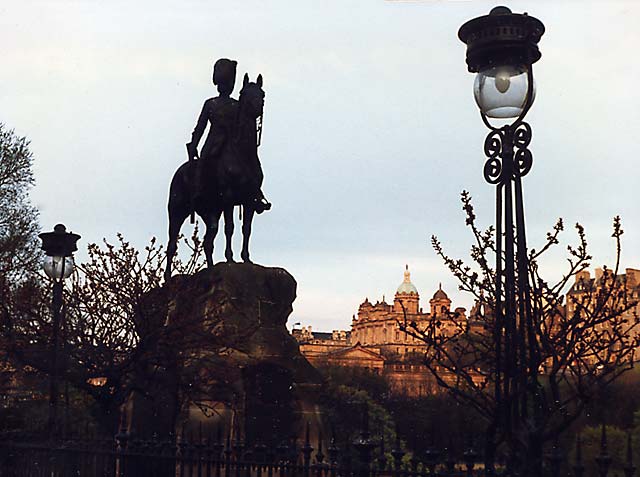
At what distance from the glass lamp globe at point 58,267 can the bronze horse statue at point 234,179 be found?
285 cm

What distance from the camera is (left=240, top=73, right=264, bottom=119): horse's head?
1424 cm

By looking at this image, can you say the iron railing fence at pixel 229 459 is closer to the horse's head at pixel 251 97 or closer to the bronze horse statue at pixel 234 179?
the bronze horse statue at pixel 234 179

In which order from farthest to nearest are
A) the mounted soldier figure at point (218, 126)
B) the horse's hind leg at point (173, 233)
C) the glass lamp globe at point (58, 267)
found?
1. the glass lamp globe at point (58, 267)
2. the horse's hind leg at point (173, 233)
3. the mounted soldier figure at point (218, 126)

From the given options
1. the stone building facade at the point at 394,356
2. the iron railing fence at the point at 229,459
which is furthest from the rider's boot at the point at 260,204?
the stone building facade at the point at 394,356

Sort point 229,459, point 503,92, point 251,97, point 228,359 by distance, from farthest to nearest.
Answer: point 251,97 < point 228,359 < point 229,459 < point 503,92

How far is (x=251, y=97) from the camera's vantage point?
46.8ft

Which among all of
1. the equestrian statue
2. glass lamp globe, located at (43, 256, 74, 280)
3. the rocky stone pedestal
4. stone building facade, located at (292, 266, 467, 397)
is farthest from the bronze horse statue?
stone building facade, located at (292, 266, 467, 397)

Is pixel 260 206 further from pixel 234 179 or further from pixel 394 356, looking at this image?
pixel 394 356

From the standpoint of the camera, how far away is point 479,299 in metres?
7.55

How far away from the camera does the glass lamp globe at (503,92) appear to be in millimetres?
6602

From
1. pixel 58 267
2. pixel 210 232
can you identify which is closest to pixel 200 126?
pixel 210 232

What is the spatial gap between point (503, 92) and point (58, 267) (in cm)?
1157

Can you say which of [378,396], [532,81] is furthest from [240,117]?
[378,396]

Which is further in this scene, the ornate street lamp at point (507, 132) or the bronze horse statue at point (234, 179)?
the bronze horse statue at point (234, 179)
